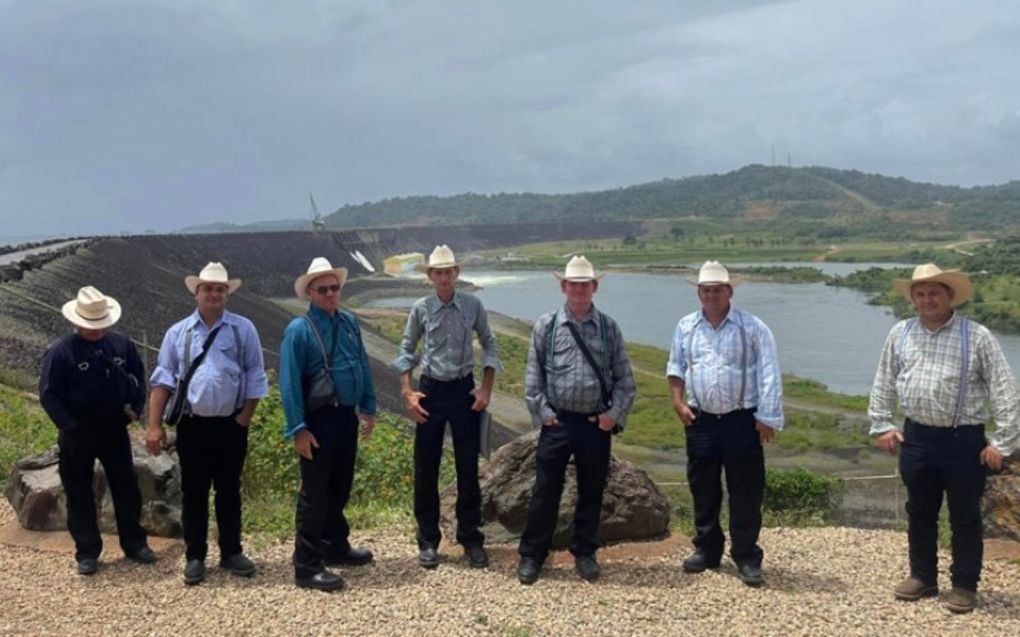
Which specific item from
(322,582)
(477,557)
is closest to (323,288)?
(322,582)

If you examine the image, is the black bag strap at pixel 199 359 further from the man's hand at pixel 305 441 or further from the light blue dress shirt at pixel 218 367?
the man's hand at pixel 305 441

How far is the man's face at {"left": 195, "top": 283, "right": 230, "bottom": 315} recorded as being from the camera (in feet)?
18.6

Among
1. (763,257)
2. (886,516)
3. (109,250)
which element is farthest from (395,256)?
(886,516)

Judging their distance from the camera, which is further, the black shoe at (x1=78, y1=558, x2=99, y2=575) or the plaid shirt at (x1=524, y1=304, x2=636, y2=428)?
the black shoe at (x1=78, y1=558, x2=99, y2=575)

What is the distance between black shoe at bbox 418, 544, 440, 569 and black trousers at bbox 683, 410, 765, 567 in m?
1.69

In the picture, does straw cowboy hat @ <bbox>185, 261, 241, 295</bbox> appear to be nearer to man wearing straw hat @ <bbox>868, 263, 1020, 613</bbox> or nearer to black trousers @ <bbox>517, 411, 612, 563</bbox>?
black trousers @ <bbox>517, 411, 612, 563</bbox>

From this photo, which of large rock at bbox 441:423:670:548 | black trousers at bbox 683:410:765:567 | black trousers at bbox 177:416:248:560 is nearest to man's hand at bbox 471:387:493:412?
large rock at bbox 441:423:670:548

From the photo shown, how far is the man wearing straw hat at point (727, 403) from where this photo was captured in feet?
19.1

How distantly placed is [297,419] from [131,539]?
5.13ft

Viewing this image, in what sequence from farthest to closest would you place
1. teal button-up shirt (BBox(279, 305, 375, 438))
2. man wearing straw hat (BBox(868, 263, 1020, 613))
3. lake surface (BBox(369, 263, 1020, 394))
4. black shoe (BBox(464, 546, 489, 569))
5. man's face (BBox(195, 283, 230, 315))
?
lake surface (BBox(369, 263, 1020, 394)) → black shoe (BBox(464, 546, 489, 569)) → man's face (BBox(195, 283, 230, 315)) → teal button-up shirt (BBox(279, 305, 375, 438)) → man wearing straw hat (BBox(868, 263, 1020, 613))

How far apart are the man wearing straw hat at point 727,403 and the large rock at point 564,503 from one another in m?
0.78

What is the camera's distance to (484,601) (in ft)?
18.0

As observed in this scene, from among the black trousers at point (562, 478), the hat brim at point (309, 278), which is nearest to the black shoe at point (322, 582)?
the black trousers at point (562, 478)

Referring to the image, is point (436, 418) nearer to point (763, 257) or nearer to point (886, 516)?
point (886, 516)
